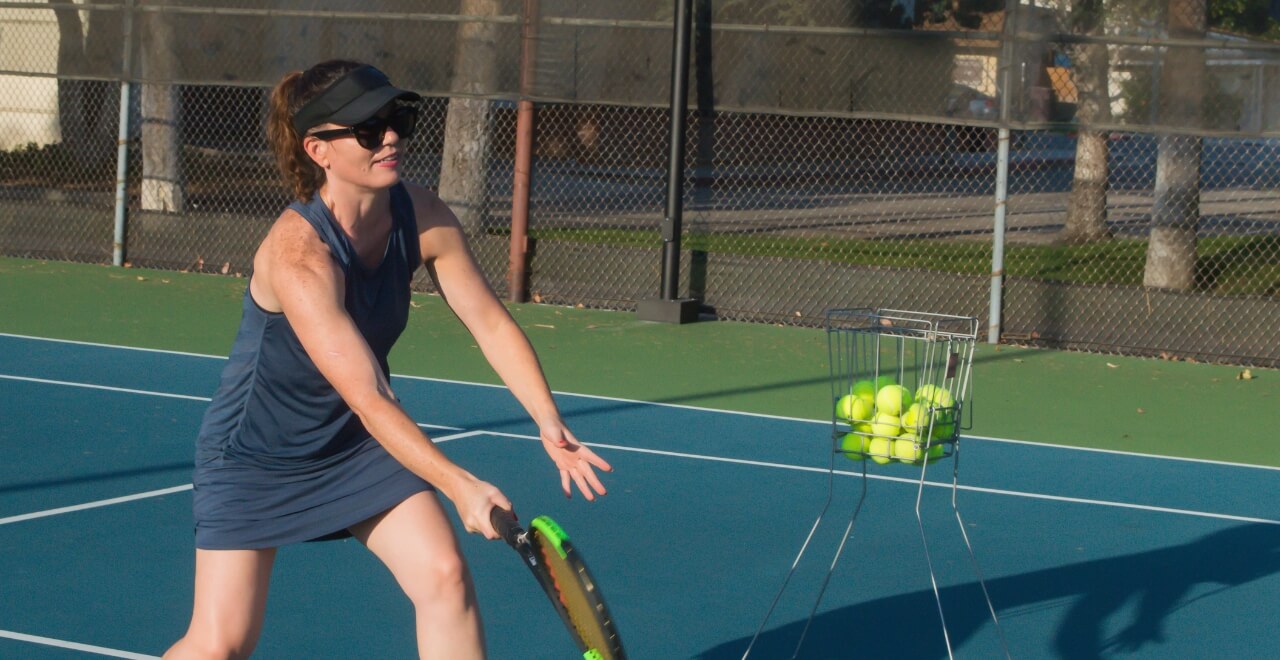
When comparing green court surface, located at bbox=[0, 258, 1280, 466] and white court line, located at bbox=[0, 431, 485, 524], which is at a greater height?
green court surface, located at bbox=[0, 258, 1280, 466]

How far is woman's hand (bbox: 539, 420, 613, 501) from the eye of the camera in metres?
3.47

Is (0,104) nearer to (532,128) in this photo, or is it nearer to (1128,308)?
(532,128)

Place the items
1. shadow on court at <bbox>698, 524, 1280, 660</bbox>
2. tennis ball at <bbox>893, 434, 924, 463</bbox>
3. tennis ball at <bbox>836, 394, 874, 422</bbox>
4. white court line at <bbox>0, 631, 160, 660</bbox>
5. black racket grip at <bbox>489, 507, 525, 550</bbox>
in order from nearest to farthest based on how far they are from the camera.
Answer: black racket grip at <bbox>489, 507, 525, 550</bbox> → tennis ball at <bbox>893, 434, 924, 463</bbox> → tennis ball at <bbox>836, 394, 874, 422</bbox> → white court line at <bbox>0, 631, 160, 660</bbox> → shadow on court at <bbox>698, 524, 1280, 660</bbox>

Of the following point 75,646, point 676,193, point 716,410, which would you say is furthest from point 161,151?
point 75,646

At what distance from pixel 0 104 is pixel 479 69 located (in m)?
10.3

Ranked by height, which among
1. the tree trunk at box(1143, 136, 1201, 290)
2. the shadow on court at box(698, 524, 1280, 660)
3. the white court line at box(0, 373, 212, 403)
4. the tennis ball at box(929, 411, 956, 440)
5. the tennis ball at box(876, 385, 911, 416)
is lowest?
the shadow on court at box(698, 524, 1280, 660)

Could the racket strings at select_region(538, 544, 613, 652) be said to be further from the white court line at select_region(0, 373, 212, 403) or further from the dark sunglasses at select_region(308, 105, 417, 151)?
the white court line at select_region(0, 373, 212, 403)

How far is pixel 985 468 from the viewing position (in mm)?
7863

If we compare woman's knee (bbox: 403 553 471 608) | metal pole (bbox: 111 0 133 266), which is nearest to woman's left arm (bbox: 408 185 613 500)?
woman's knee (bbox: 403 553 471 608)

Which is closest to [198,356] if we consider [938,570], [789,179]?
[938,570]

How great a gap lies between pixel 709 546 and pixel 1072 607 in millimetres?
1381

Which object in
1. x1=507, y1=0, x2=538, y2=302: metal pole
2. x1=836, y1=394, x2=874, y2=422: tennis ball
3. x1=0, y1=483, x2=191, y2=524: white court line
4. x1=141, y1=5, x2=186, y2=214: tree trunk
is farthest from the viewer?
x1=141, y1=5, x2=186, y2=214: tree trunk

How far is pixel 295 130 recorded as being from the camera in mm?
3625

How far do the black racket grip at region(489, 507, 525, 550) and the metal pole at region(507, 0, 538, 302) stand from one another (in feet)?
31.7
